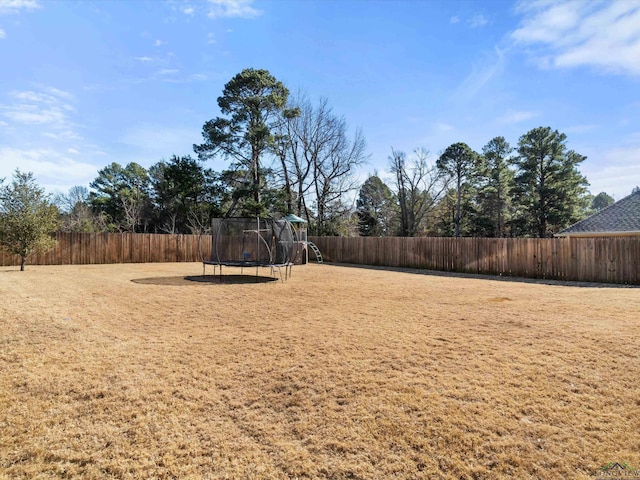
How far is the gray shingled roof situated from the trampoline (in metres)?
13.3

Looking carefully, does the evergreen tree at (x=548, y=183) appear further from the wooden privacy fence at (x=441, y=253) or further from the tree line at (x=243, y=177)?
the wooden privacy fence at (x=441, y=253)

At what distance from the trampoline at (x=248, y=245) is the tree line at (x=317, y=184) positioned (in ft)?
26.4

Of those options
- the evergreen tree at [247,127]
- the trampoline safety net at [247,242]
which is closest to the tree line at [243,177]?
the evergreen tree at [247,127]

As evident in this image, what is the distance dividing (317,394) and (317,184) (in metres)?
24.5

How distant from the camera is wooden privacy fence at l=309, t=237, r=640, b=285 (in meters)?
10.2

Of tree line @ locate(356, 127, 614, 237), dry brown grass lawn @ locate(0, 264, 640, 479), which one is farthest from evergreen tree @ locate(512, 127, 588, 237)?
dry brown grass lawn @ locate(0, 264, 640, 479)

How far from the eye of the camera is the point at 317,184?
87.7 ft

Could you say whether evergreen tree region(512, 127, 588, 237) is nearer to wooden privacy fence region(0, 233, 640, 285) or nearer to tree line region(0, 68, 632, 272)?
tree line region(0, 68, 632, 272)

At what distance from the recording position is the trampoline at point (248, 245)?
10172 millimetres

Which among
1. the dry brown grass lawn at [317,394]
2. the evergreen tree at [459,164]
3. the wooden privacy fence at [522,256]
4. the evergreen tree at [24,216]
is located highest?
the evergreen tree at [459,164]

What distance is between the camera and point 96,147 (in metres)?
22.7

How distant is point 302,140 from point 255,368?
79.1 ft

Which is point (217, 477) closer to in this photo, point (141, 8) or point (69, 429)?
point (69, 429)

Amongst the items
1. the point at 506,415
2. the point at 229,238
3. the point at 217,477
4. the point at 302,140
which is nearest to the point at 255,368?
the point at 217,477
